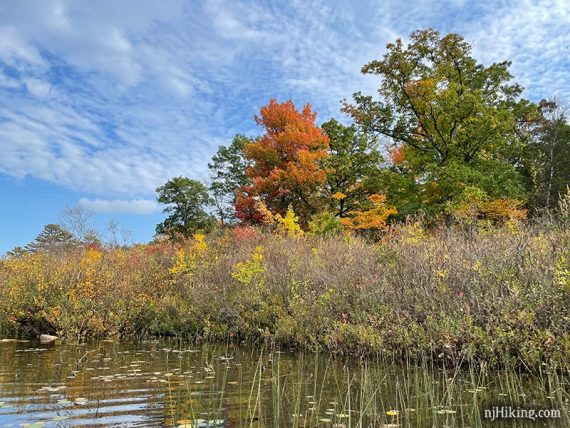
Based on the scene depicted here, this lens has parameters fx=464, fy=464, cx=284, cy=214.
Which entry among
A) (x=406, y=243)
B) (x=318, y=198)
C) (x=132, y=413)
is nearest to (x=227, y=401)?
(x=132, y=413)

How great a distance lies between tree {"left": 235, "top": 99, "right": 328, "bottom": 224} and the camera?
1079 inches

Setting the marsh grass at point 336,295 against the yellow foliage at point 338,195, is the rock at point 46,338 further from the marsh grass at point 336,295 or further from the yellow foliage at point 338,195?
the yellow foliage at point 338,195

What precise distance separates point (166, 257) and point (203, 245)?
1.47 metres

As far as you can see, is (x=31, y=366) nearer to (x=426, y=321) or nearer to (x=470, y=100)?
(x=426, y=321)

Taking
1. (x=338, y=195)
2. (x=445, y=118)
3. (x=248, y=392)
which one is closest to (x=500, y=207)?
(x=445, y=118)

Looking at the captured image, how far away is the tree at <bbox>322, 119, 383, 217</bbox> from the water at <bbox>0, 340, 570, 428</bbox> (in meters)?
20.2

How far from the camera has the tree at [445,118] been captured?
2217 cm

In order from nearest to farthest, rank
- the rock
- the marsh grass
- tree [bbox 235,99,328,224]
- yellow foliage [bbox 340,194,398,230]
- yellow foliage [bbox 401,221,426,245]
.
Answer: the marsh grass
yellow foliage [bbox 401,221,426,245]
the rock
yellow foliage [bbox 340,194,398,230]
tree [bbox 235,99,328,224]

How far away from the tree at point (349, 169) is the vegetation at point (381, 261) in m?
0.11

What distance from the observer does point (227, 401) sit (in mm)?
5582

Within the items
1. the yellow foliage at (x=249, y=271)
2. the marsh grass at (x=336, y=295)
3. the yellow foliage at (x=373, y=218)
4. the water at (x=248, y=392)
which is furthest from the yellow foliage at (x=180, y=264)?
the yellow foliage at (x=373, y=218)

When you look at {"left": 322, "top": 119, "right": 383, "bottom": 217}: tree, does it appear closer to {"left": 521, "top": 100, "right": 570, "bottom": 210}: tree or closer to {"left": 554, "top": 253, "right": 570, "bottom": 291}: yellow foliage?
{"left": 521, "top": 100, "right": 570, "bottom": 210}: tree

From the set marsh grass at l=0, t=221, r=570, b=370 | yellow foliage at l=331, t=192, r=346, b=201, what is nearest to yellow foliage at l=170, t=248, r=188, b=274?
marsh grass at l=0, t=221, r=570, b=370

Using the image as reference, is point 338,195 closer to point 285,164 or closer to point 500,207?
point 285,164
